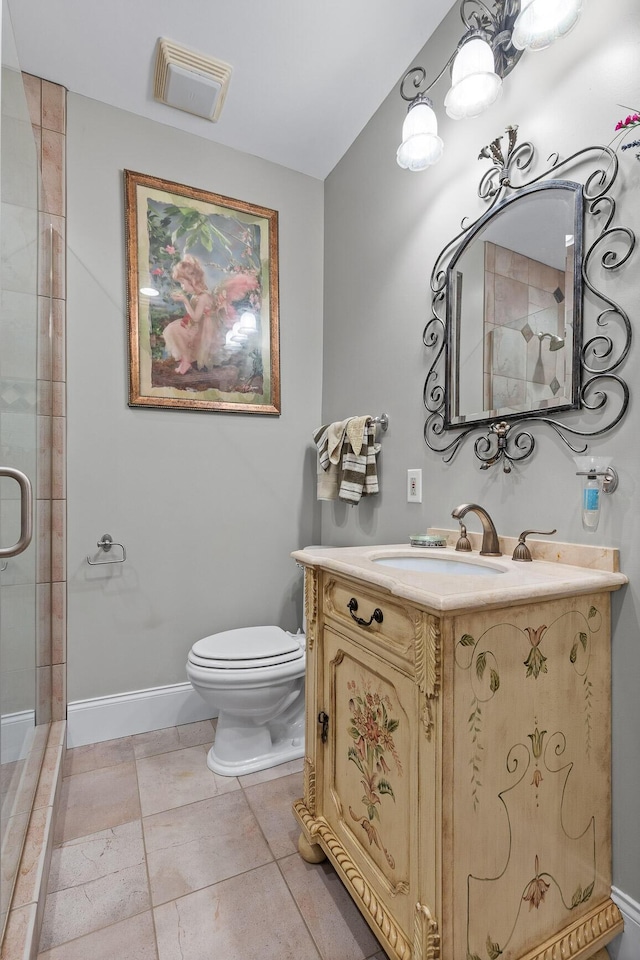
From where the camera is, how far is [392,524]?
187cm

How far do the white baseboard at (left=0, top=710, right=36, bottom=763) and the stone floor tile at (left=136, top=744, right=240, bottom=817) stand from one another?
0.44m

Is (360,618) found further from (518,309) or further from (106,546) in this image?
(106,546)

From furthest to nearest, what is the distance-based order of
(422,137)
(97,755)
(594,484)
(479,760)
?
(97,755)
(422,137)
(594,484)
(479,760)

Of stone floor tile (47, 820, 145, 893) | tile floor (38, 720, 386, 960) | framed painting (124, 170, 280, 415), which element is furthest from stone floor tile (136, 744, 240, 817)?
framed painting (124, 170, 280, 415)

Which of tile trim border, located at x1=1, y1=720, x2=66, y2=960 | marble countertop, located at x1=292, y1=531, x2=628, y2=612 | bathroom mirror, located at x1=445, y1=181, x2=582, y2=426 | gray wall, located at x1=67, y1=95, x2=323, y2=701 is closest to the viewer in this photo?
marble countertop, located at x1=292, y1=531, x2=628, y2=612

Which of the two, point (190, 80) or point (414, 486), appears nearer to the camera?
point (414, 486)

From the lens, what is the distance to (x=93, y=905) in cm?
117

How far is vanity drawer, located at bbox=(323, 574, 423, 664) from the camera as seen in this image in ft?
3.02

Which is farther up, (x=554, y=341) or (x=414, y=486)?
(x=554, y=341)

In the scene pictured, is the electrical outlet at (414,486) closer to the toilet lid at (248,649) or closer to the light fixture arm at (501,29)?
the toilet lid at (248,649)

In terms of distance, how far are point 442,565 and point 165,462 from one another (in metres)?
1.31

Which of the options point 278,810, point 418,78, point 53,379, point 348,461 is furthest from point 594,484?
point 53,379

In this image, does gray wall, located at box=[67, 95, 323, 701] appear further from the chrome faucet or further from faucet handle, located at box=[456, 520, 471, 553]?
the chrome faucet

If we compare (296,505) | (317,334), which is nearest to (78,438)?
(296,505)
